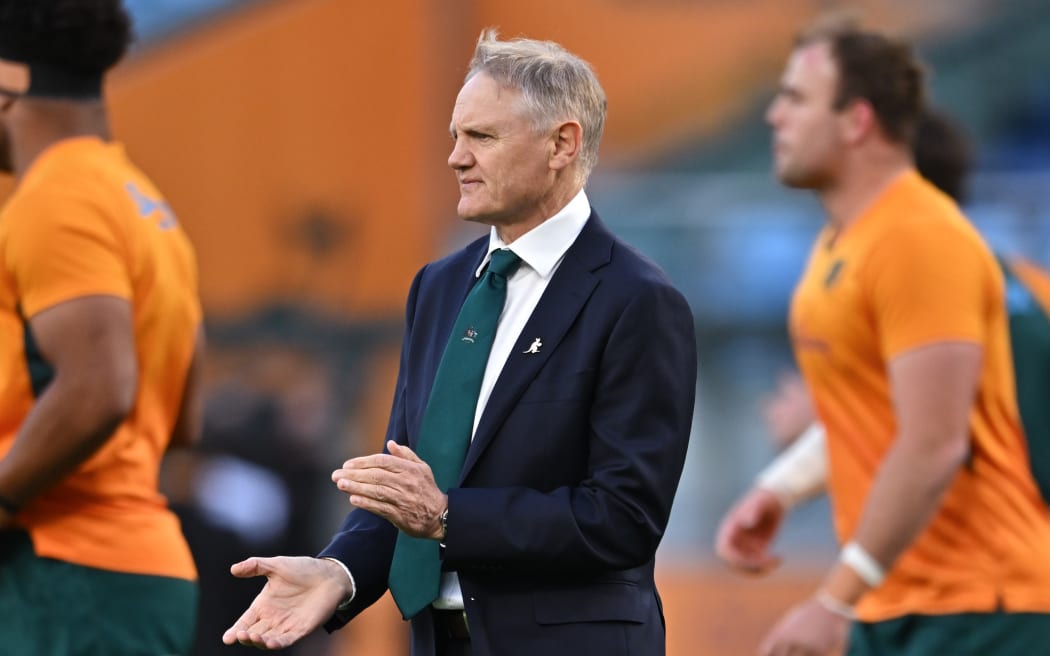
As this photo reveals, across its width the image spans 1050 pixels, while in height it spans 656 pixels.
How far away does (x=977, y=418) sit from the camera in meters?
4.14

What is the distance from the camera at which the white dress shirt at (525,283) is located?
296 centimetres

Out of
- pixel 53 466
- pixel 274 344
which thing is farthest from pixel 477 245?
pixel 274 344

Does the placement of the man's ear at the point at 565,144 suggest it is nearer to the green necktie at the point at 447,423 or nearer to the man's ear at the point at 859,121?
the green necktie at the point at 447,423

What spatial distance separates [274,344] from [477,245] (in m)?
8.54

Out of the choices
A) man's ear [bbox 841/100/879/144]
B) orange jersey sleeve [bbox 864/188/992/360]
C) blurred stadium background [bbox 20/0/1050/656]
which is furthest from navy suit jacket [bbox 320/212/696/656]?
blurred stadium background [bbox 20/0/1050/656]

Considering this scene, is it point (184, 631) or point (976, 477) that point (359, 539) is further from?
point (976, 477)

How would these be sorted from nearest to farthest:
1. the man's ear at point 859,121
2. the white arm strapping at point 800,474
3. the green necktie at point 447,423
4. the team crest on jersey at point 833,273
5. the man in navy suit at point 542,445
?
the man in navy suit at point 542,445
the green necktie at point 447,423
the team crest on jersey at point 833,273
the man's ear at point 859,121
the white arm strapping at point 800,474

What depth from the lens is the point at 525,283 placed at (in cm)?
304

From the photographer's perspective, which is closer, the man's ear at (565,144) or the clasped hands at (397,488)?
the clasped hands at (397,488)

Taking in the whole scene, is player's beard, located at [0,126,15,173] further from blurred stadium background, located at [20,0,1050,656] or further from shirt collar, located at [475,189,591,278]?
blurred stadium background, located at [20,0,1050,656]

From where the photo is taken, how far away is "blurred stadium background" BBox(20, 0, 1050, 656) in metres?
10.7

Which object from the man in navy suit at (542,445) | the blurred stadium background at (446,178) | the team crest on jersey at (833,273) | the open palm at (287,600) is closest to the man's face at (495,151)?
the man in navy suit at (542,445)

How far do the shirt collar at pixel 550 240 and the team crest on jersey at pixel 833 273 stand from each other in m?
1.48

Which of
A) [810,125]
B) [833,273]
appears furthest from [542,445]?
[810,125]
